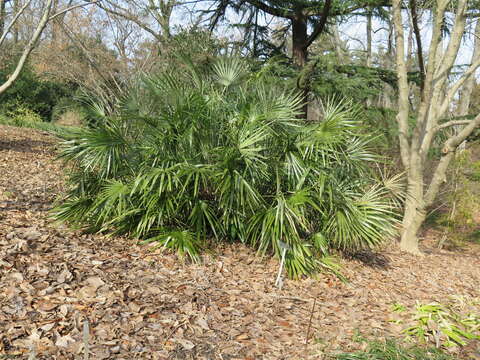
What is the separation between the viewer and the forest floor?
301 centimetres

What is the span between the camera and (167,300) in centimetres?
374

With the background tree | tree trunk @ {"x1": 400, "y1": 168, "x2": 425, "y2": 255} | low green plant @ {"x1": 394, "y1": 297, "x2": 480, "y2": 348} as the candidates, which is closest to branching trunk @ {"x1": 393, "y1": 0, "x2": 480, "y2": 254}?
tree trunk @ {"x1": 400, "y1": 168, "x2": 425, "y2": 255}

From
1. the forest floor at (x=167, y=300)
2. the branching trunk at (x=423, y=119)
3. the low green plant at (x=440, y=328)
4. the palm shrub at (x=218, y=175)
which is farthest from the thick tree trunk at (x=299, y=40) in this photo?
the low green plant at (x=440, y=328)

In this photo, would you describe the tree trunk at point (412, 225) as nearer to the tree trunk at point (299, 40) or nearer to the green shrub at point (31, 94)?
the tree trunk at point (299, 40)

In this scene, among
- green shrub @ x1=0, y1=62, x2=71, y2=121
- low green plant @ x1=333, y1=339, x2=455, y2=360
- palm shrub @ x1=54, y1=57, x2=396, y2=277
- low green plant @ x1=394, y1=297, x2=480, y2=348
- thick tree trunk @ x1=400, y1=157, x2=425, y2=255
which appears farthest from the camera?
green shrub @ x1=0, y1=62, x2=71, y2=121

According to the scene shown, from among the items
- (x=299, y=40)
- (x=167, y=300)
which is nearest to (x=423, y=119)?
(x=299, y=40)

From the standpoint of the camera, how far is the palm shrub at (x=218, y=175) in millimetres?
4938

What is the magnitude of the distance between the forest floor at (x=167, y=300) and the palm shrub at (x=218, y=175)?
0.36 meters

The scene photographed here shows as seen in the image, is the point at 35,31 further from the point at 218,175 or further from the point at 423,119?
the point at 423,119

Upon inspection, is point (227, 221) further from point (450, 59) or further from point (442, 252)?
point (442, 252)

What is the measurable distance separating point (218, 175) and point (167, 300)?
5.51 ft

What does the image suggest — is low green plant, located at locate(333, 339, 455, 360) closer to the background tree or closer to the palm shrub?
the palm shrub

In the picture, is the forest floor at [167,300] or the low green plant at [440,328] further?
the low green plant at [440,328]

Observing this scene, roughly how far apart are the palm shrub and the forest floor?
1.17 feet
